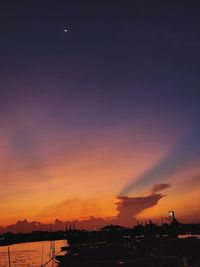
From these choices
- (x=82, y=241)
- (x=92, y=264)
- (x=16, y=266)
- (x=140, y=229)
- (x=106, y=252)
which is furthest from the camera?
(x=140, y=229)

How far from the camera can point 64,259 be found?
66.9 meters

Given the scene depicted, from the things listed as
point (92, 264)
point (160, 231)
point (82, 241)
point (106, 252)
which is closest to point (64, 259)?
point (106, 252)

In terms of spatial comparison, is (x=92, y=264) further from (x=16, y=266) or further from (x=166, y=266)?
(x=16, y=266)

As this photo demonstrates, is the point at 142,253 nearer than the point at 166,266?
No

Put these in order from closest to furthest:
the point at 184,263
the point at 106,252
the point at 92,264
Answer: the point at 184,263
the point at 92,264
the point at 106,252

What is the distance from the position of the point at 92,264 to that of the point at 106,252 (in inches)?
550

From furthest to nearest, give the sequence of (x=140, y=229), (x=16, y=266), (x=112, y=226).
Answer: (x=140, y=229), (x=112, y=226), (x=16, y=266)

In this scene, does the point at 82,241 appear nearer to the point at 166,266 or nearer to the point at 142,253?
the point at 142,253

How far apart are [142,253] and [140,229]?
11986cm

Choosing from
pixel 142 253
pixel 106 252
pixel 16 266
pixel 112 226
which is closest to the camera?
pixel 142 253

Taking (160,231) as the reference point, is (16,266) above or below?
below

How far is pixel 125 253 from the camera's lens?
6600 cm

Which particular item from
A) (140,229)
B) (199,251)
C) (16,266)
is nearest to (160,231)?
(140,229)

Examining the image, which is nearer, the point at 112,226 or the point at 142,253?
the point at 142,253
